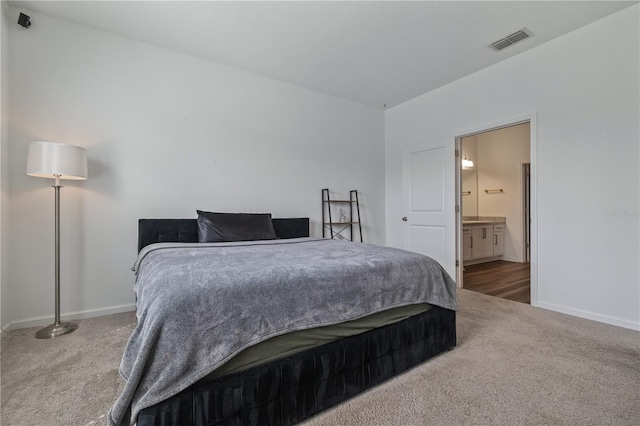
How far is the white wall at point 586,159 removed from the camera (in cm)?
237

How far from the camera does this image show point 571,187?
2686 millimetres

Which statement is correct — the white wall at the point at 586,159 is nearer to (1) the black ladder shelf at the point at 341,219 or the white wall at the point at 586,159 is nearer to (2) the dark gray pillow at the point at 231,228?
(1) the black ladder shelf at the point at 341,219

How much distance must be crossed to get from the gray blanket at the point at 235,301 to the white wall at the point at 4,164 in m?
1.54

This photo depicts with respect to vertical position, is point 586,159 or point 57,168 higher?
point 586,159

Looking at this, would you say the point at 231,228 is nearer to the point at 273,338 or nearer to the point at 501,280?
the point at 273,338

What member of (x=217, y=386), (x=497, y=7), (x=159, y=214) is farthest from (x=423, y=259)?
(x=159, y=214)

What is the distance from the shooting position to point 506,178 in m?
5.48

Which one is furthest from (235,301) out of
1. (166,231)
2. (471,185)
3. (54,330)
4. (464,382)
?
(471,185)

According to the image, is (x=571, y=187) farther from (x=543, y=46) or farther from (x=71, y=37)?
(x=71, y=37)

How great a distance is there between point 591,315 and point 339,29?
11.5 ft

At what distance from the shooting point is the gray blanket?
1.00 m

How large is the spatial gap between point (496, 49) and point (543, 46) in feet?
1.40

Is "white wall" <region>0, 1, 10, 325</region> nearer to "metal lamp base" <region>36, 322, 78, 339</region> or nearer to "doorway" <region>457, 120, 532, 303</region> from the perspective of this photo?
"metal lamp base" <region>36, 322, 78, 339</region>

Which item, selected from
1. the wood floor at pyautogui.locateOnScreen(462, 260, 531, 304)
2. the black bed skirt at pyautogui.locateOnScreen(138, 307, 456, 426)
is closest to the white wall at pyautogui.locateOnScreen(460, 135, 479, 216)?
the wood floor at pyautogui.locateOnScreen(462, 260, 531, 304)
